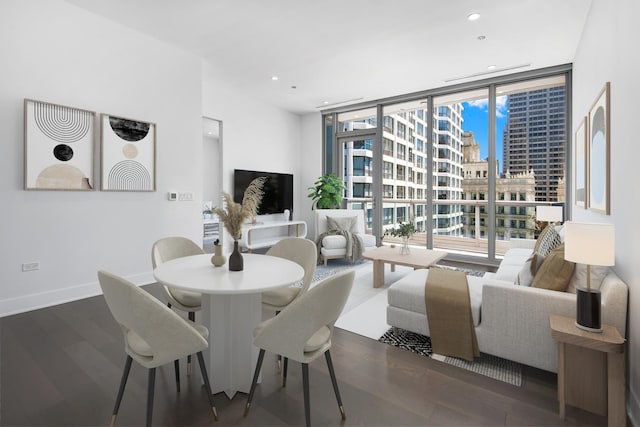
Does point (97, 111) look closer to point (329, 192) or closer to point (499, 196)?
point (329, 192)

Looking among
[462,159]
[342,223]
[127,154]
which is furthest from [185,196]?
[462,159]

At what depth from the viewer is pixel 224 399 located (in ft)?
5.84

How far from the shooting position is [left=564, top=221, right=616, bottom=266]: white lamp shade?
156 cm

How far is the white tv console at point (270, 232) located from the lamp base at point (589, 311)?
4472 mm

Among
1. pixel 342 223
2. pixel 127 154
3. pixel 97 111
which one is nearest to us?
pixel 97 111

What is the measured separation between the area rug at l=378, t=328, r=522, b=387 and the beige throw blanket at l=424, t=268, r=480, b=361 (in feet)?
0.16

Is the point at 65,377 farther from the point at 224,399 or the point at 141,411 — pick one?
the point at 224,399

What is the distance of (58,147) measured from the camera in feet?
10.3

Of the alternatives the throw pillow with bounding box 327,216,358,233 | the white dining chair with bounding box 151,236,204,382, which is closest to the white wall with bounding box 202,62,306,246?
the throw pillow with bounding box 327,216,358,233

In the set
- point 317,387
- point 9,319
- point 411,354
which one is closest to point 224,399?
point 317,387

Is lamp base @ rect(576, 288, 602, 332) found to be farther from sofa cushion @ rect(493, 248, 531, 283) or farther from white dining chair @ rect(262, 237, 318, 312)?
white dining chair @ rect(262, 237, 318, 312)

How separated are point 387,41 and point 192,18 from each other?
7.31 ft

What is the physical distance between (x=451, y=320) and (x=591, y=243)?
0.95 m

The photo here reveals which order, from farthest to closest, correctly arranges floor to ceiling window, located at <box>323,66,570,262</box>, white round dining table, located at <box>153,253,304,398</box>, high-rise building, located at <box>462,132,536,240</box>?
high-rise building, located at <box>462,132,536,240</box>, floor to ceiling window, located at <box>323,66,570,262</box>, white round dining table, located at <box>153,253,304,398</box>
